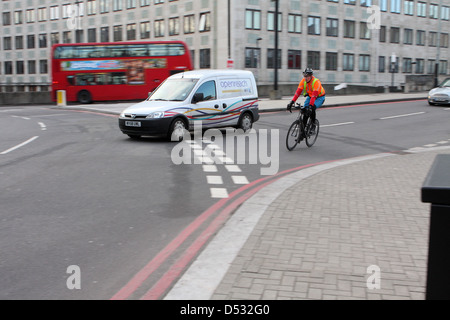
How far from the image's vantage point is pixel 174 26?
56312mm

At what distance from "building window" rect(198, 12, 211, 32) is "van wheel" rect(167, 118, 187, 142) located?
3990 cm

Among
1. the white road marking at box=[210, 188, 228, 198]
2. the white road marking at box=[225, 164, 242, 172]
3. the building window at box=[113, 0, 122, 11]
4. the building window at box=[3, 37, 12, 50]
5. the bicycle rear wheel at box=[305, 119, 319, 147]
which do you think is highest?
the building window at box=[113, 0, 122, 11]

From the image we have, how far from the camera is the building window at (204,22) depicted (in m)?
52.1

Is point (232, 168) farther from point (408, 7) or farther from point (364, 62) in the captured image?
point (408, 7)

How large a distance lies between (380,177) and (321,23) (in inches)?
2020

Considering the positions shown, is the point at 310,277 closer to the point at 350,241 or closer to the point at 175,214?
the point at 350,241

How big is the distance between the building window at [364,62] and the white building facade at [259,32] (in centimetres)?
12

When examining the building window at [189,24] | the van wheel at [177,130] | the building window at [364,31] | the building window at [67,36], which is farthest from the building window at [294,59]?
the van wheel at [177,130]

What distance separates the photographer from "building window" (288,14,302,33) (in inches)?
2138

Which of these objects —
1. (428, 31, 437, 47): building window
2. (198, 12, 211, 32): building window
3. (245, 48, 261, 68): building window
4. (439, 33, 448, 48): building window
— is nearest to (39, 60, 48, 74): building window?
(198, 12, 211, 32): building window

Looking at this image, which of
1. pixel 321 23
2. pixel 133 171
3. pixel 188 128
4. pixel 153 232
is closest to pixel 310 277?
pixel 153 232

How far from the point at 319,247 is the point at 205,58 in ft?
161

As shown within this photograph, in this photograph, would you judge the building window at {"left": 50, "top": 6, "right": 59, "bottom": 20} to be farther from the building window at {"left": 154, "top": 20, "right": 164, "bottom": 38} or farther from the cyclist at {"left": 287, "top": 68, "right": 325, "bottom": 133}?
the cyclist at {"left": 287, "top": 68, "right": 325, "bottom": 133}

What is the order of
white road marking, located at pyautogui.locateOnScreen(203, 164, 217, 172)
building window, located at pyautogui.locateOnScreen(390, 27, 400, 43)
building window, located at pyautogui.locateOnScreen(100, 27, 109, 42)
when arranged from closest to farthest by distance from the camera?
white road marking, located at pyautogui.locateOnScreen(203, 164, 217, 172), building window, located at pyautogui.locateOnScreen(390, 27, 400, 43), building window, located at pyautogui.locateOnScreen(100, 27, 109, 42)
